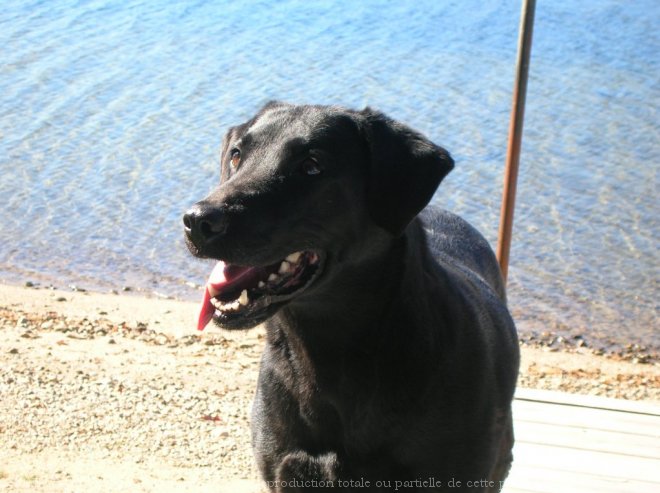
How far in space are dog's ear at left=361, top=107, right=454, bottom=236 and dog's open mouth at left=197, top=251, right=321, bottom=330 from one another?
10.0 inches

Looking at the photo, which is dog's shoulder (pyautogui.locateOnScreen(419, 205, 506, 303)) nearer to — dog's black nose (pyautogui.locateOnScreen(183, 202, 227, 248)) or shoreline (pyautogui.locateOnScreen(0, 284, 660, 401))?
dog's black nose (pyautogui.locateOnScreen(183, 202, 227, 248))

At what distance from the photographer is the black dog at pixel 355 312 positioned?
3.09m

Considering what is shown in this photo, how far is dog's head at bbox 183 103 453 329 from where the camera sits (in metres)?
2.94

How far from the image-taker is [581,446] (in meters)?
4.77

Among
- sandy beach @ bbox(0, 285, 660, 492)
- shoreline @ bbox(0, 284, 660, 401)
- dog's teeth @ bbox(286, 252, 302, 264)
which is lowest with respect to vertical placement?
shoreline @ bbox(0, 284, 660, 401)

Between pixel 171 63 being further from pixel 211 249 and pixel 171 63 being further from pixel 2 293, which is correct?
pixel 211 249

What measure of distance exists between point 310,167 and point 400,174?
0.28m

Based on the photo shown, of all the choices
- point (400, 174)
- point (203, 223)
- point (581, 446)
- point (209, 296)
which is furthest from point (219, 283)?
point (581, 446)

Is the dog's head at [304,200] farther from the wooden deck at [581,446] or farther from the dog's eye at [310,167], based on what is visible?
the wooden deck at [581,446]

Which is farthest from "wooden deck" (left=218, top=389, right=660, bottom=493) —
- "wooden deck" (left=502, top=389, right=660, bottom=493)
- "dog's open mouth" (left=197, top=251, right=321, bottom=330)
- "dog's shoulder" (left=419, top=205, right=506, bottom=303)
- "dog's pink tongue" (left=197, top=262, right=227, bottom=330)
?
"dog's pink tongue" (left=197, top=262, right=227, bottom=330)

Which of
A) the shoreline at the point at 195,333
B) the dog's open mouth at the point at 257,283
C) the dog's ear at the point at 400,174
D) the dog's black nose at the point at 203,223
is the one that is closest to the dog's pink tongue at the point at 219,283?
the dog's open mouth at the point at 257,283

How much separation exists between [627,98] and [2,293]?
832 cm

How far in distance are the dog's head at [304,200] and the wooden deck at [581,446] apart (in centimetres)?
184

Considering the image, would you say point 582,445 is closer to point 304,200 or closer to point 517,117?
point 517,117
